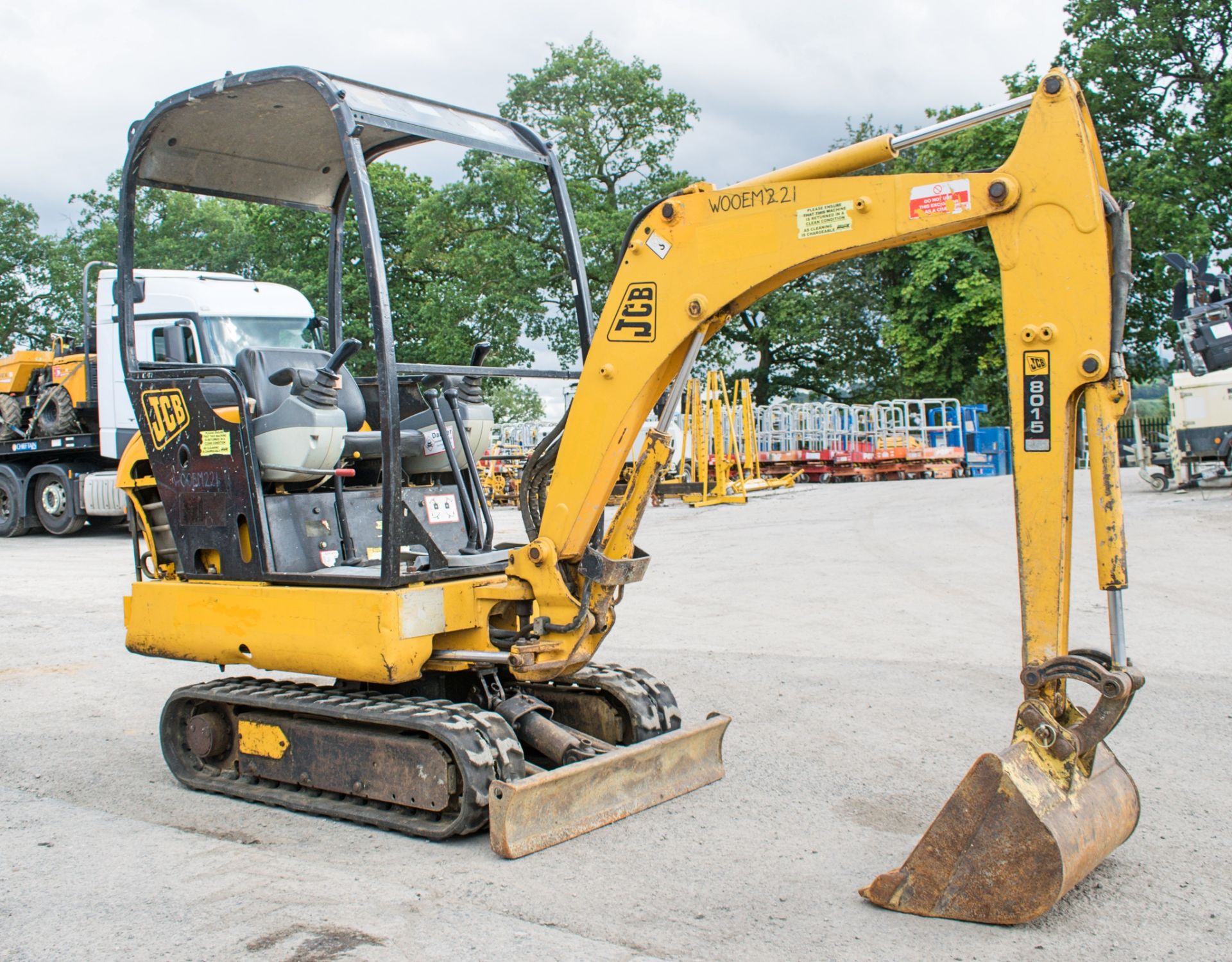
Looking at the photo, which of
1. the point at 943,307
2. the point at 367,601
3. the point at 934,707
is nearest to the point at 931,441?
the point at 943,307

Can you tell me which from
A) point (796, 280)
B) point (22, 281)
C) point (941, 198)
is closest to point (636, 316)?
point (941, 198)

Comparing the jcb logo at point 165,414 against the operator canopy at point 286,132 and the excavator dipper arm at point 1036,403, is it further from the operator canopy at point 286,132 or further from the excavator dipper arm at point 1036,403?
the excavator dipper arm at point 1036,403

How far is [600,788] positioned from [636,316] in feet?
6.47

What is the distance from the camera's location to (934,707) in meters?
6.78

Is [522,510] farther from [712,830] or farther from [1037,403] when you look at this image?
[1037,403]

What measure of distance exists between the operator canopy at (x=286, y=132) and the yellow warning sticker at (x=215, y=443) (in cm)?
140

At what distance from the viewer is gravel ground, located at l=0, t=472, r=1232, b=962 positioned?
376 cm

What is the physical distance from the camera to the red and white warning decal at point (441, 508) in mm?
5793

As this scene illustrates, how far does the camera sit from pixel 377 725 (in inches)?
202

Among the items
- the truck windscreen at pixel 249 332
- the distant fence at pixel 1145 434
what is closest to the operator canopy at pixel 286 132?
the truck windscreen at pixel 249 332

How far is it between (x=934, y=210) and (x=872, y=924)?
245 cm

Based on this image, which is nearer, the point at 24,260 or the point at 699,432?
the point at 699,432

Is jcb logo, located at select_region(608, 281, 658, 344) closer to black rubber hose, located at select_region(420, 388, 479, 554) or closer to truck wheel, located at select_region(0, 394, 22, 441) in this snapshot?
black rubber hose, located at select_region(420, 388, 479, 554)

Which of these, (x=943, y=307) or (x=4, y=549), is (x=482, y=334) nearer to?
(x=4, y=549)
